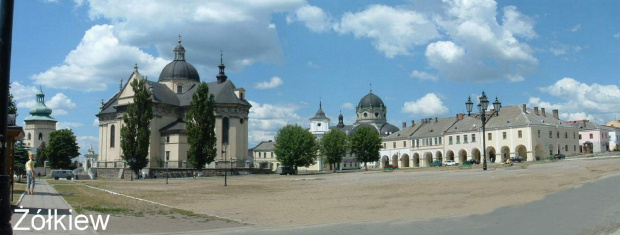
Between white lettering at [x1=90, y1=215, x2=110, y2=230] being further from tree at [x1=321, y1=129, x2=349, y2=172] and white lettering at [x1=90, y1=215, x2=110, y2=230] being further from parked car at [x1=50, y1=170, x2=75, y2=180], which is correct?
tree at [x1=321, y1=129, x2=349, y2=172]

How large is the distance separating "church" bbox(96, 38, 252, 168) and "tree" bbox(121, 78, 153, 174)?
1036cm

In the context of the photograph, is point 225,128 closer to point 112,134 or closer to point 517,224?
point 112,134

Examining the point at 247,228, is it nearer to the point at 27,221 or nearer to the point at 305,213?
the point at 305,213

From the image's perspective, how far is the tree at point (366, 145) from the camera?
324 feet

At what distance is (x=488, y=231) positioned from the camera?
37.9 feet

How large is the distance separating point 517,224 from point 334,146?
3433 inches

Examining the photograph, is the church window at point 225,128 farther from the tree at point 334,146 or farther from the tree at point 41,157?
the tree at point 41,157

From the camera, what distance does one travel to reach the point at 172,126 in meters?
79.6

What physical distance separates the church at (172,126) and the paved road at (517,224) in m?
63.7

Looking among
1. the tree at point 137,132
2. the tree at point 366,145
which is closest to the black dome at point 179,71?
the tree at point 137,132

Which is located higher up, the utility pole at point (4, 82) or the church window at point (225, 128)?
the church window at point (225, 128)

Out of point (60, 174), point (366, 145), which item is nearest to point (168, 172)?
point (60, 174)

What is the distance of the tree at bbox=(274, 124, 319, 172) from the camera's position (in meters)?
86.1

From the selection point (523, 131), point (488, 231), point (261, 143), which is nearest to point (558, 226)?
point (488, 231)
